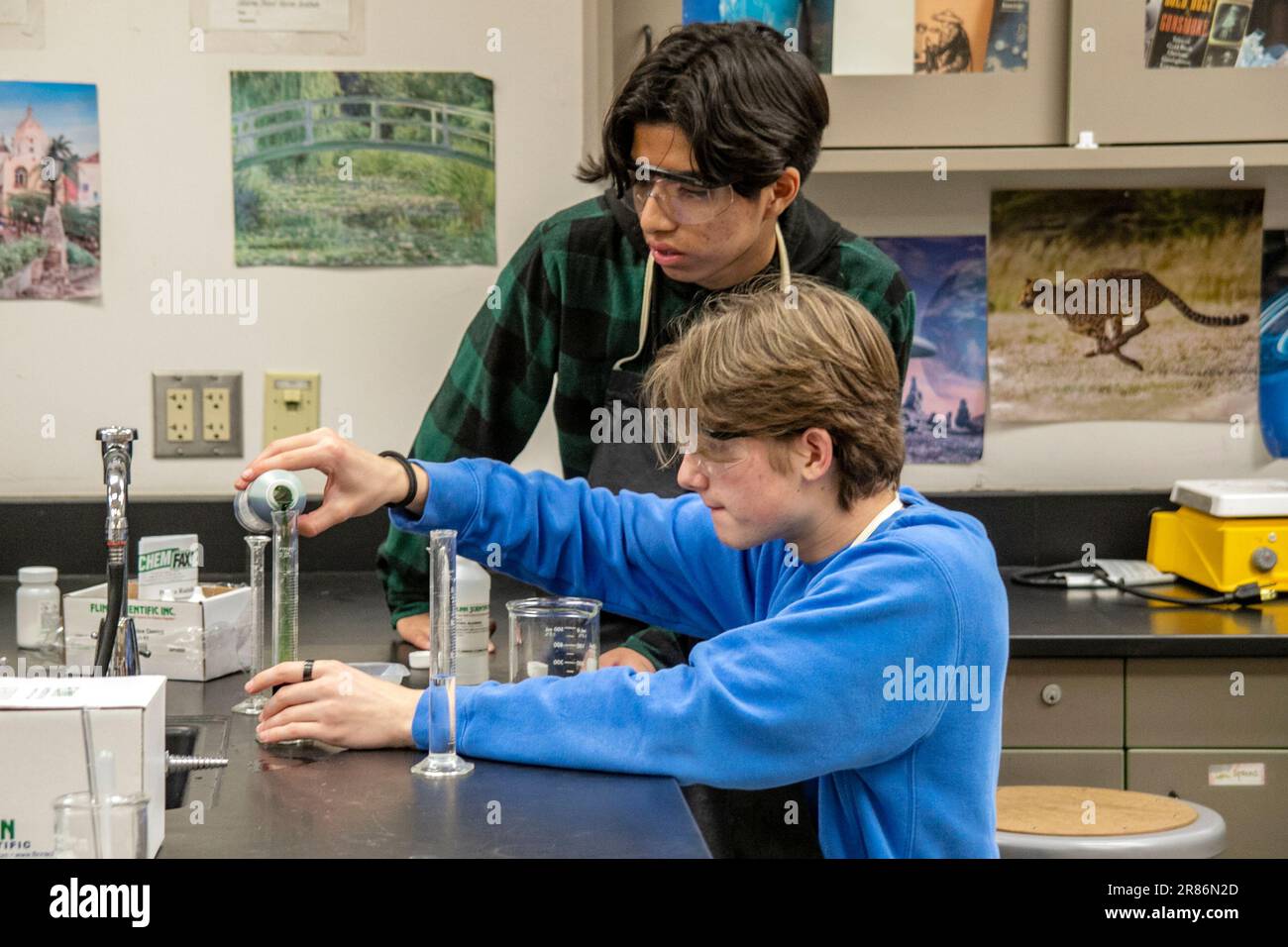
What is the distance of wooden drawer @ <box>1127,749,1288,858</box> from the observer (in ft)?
7.37

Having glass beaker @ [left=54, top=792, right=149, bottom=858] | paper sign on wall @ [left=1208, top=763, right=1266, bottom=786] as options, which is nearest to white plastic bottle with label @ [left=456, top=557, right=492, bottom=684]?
→ glass beaker @ [left=54, top=792, right=149, bottom=858]

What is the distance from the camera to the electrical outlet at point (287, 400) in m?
2.58

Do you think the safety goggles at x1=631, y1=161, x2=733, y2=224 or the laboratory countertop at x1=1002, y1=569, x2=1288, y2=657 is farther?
the laboratory countertop at x1=1002, y1=569, x2=1288, y2=657

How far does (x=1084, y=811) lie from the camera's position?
2.04 metres

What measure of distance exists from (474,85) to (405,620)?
1051 millimetres

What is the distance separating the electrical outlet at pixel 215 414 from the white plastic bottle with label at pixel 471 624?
0.95m

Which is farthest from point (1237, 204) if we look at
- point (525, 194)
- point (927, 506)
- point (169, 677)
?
point (169, 677)

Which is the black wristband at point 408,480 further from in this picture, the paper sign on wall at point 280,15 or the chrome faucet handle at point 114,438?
the paper sign on wall at point 280,15

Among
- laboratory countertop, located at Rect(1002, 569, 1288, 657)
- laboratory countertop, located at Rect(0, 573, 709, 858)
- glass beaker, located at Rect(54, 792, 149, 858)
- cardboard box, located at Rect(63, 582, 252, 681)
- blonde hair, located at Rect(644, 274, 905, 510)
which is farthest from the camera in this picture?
laboratory countertop, located at Rect(1002, 569, 1288, 657)

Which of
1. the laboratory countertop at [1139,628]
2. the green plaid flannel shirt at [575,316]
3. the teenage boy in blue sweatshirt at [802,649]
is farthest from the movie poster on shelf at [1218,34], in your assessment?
the teenage boy in blue sweatshirt at [802,649]

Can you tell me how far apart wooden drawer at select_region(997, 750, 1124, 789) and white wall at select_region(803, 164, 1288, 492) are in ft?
2.19

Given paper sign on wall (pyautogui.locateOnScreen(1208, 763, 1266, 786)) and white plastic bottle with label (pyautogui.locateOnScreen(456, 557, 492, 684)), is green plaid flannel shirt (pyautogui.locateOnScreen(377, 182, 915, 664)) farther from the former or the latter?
paper sign on wall (pyautogui.locateOnScreen(1208, 763, 1266, 786))

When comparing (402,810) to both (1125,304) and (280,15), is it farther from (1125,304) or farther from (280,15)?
(1125,304)
